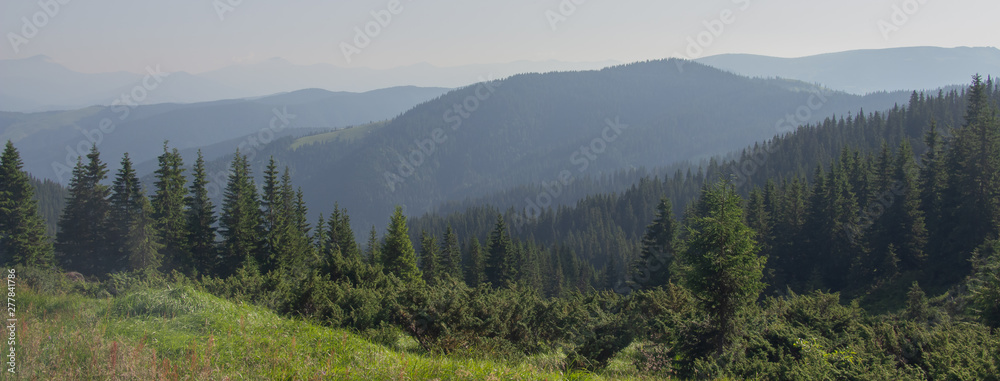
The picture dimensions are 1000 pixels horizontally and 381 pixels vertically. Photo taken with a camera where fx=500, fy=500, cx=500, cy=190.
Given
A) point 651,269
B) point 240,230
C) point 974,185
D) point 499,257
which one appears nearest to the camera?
point 651,269

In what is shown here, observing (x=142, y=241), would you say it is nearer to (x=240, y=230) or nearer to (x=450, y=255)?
(x=240, y=230)

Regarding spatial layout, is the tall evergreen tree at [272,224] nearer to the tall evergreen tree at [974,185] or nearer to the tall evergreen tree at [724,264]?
the tall evergreen tree at [724,264]

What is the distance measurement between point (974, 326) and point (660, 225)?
89.5 ft

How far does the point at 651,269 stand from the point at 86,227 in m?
48.9

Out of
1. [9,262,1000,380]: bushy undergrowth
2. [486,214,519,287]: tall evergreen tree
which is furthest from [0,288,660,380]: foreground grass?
[486,214,519,287]: tall evergreen tree

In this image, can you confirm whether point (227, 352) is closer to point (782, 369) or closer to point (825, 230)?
point (782, 369)

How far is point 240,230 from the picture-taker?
132 feet

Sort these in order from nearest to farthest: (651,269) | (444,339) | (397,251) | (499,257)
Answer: (444,339), (397,251), (651,269), (499,257)

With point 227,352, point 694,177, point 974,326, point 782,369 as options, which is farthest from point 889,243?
point 694,177

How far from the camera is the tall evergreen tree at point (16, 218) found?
3788cm

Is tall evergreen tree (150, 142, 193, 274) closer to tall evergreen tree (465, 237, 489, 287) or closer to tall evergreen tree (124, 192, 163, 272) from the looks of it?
tall evergreen tree (124, 192, 163, 272)

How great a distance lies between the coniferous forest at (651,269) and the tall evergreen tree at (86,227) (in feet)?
0.42

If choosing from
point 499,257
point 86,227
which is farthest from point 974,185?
point 86,227

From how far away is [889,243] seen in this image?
144ft
